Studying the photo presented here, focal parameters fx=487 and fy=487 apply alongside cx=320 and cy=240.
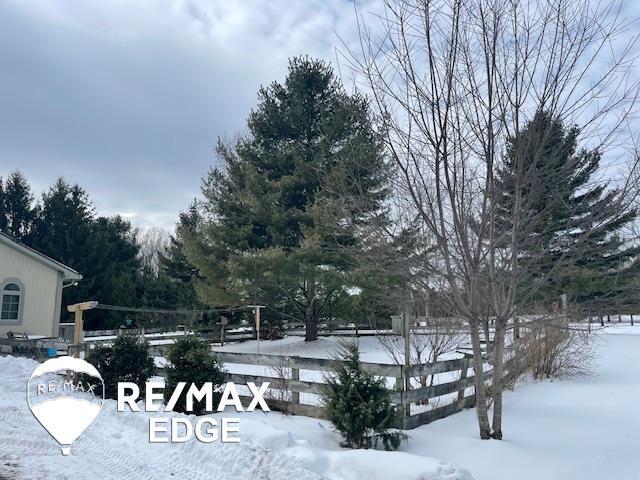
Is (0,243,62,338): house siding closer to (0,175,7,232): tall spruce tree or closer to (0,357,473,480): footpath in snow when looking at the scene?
(0,357,473,480): footpath in snow

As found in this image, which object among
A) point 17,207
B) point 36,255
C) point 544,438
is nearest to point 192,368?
point 544,438

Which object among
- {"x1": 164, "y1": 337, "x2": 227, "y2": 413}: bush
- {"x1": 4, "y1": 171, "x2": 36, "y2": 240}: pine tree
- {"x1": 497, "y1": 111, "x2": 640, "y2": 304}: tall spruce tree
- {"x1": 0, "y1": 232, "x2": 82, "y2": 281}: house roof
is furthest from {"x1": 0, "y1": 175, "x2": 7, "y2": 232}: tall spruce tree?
{"x1": 497, "y1": 111, "x2": 640, "y2": 304}: tall spruce tree

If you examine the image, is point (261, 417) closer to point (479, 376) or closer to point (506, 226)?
point (479, 376)

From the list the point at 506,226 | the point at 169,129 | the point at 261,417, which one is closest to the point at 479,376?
the point at 506,226

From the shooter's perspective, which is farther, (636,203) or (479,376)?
(479,376)

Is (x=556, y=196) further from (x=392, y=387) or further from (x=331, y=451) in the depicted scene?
(x=331, y=451)

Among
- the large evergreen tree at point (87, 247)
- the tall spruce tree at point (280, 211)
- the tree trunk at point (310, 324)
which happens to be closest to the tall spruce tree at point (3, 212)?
the large evergreen tree at point (87, 247)

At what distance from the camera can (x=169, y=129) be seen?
1277 cm

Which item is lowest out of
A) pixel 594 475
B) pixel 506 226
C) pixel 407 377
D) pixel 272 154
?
pixel 594 475

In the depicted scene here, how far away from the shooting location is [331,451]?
5.12 m

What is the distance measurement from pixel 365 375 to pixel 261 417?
188 centimetres

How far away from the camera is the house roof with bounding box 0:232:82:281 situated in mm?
17328

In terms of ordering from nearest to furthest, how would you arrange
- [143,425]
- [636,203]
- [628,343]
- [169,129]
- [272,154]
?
[636,203]
[143,425]
[169,129]
[628,343]
[272,154]

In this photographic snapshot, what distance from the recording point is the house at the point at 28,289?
17266mm
